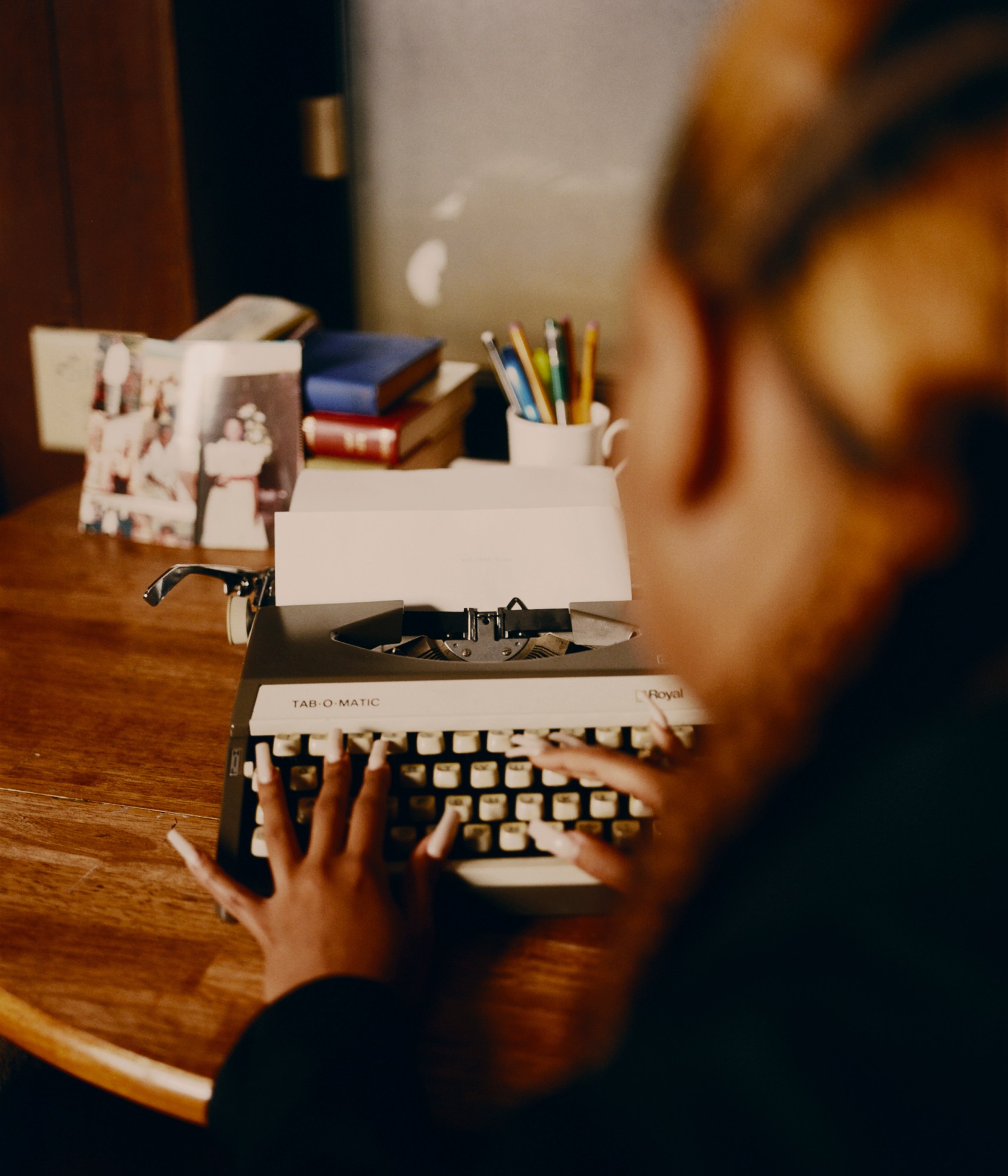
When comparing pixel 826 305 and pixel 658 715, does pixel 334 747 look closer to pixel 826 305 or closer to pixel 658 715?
pixel 658 715

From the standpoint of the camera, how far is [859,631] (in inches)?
13.1

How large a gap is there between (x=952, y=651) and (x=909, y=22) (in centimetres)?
19

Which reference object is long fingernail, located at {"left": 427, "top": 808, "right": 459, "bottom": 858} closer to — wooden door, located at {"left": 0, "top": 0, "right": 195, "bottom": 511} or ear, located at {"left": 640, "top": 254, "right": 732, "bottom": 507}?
ear, located at {"left": 640, "top": 254, "right": 732, "bottom": 507}

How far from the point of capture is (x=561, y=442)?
4.19 ft

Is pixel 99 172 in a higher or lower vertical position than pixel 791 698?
higher

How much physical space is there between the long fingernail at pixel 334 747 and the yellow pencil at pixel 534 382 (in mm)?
649

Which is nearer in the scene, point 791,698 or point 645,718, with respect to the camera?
point 791,698

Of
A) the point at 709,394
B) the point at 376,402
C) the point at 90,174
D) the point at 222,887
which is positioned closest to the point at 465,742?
the point at 222,887

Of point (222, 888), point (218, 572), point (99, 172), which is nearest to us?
point (222, 888)

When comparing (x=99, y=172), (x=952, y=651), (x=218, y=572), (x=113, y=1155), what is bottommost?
(x=113, y=1155)

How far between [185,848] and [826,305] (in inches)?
23.9

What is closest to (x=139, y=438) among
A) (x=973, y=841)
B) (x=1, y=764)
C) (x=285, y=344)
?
(x=285, y=344)

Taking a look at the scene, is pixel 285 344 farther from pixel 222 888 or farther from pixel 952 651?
pixel 952 651

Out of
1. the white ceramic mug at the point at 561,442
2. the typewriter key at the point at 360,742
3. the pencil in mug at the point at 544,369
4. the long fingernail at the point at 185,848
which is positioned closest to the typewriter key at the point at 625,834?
the typewriter key at the point at 360,742
